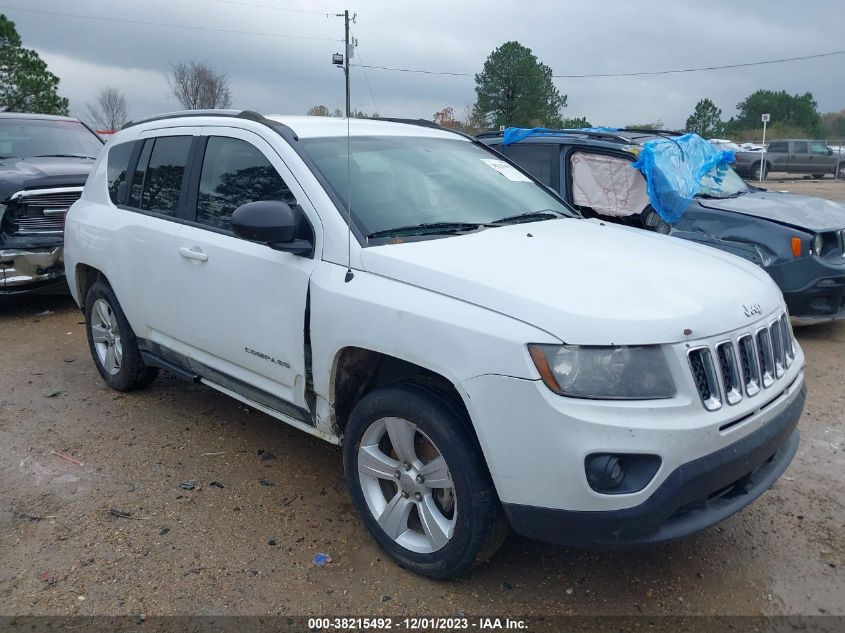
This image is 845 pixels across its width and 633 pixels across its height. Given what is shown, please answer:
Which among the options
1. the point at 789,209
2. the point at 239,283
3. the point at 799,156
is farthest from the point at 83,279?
the point at 799,156

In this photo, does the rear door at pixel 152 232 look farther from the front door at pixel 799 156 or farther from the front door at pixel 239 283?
the front door at pixel 799 156

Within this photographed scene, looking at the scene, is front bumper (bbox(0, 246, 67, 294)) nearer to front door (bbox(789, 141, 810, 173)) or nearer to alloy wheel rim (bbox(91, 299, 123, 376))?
alloy wheel rim (bbox(91, 299, 123, 376))

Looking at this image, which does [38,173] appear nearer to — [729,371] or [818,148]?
[729,371]

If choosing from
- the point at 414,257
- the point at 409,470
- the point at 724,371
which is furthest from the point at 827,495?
the point at 414,257

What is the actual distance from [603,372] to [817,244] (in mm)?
4660

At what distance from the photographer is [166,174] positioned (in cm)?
434

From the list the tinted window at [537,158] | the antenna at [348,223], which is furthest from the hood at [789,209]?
the antenna at [348,223]

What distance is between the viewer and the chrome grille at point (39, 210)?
711 cm

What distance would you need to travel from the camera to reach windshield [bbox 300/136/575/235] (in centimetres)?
337

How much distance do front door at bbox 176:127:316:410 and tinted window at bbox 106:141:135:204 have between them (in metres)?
0.99

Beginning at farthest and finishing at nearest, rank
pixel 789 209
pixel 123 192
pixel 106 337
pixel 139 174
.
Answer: pixel 789 209, pixel 106 337, pixel 123 192, pixel 139 174

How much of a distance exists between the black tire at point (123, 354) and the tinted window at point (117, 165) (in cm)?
65

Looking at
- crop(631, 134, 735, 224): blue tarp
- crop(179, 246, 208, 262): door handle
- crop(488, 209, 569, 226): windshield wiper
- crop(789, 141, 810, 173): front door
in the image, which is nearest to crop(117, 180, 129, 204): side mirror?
crop(179, 246, 208, 262): door handle

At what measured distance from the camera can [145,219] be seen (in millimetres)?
4375
